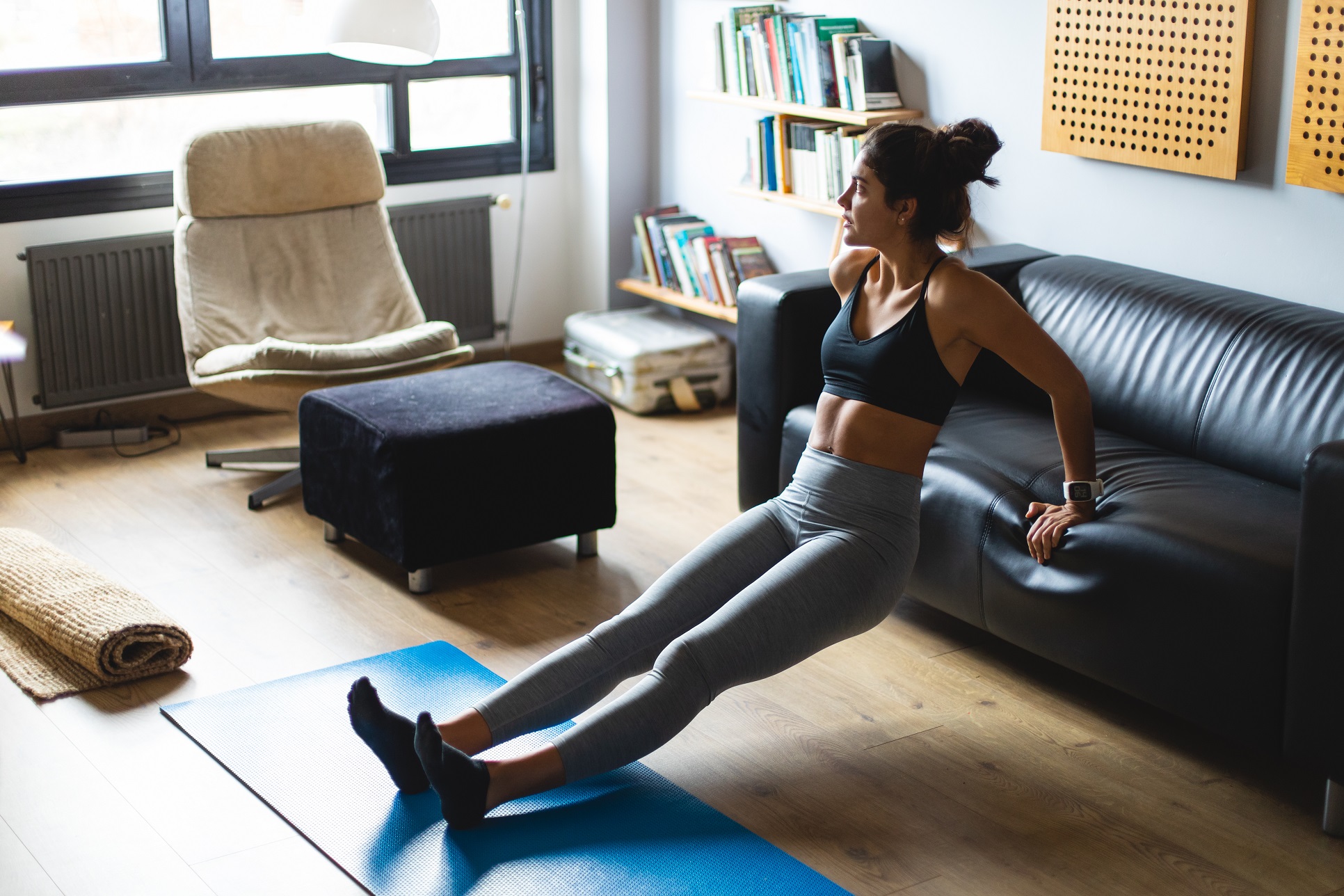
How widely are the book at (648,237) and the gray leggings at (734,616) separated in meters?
2.56

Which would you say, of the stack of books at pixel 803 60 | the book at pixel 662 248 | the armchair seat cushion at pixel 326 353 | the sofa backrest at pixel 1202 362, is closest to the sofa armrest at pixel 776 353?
the sofa backrest at pixel 1202 362

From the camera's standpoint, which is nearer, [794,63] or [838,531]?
[838,531]

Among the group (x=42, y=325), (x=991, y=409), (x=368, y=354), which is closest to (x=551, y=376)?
(x=368, y=354)

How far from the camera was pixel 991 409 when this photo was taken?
3168mm

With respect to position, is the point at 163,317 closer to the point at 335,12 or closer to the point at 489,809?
the point at 335,12

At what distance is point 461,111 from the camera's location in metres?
5.04

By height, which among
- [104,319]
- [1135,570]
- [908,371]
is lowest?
[1135,570]

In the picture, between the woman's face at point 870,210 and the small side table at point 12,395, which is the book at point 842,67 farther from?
the small side table at point 12,395

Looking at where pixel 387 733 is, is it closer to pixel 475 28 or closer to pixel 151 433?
pixel 151 433

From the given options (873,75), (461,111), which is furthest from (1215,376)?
(461,111)

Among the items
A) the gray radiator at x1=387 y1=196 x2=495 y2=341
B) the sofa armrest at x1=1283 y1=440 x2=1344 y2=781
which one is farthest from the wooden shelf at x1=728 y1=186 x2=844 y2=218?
the sofa armrest at x1=1283 y1=440 x2=1344 y2=781

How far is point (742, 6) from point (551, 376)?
1.68 m

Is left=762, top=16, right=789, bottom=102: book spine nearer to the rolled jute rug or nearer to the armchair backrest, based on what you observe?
the armchair backrest

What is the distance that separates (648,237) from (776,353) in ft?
6.00
